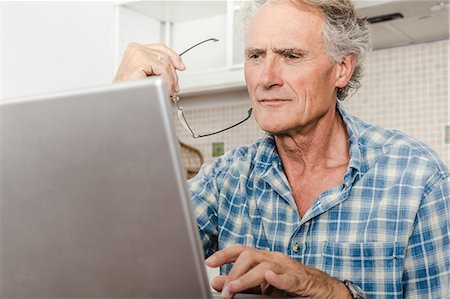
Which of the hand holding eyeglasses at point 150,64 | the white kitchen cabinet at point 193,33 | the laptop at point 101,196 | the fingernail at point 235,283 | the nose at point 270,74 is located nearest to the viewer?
the laptop at point 101,196

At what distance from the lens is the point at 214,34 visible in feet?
8.61

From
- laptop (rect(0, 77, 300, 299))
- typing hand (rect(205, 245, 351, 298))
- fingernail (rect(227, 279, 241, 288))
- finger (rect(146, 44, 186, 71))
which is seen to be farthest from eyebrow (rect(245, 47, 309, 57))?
laptop (rect(0, 77, 300, 299))

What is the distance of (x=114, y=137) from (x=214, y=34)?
2163 millimetres

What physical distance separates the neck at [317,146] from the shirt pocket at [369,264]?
0.22 meters

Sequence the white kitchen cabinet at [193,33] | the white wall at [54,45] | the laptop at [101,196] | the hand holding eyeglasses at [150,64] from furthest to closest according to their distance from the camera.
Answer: the white kitchen cabinet at [193,33] → the white wall at [54,45] → the hand holding eyeglasses at [150,64] → the laptop at [101,196]

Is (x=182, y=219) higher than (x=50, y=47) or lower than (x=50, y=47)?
lower

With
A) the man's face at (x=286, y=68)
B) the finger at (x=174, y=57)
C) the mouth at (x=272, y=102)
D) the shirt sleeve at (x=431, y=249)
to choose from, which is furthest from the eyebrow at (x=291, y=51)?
the shirt sleeve at (x=431, y=249)

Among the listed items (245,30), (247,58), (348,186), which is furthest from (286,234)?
(245,30)

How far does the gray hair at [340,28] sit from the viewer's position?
1.27m

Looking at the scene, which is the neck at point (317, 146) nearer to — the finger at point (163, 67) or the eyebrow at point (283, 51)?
the eyebrow at point (283, 51)

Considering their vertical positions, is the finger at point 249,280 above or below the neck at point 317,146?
below

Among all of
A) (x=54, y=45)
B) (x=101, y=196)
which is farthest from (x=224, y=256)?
(x=54, y=45)

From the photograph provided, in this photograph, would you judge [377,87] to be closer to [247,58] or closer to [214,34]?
[214,34]

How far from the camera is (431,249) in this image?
1.11 metres
